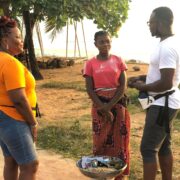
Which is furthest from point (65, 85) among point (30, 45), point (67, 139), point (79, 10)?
point (67, 139)

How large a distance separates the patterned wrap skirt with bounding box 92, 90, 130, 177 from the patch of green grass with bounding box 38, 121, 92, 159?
1.12 metres

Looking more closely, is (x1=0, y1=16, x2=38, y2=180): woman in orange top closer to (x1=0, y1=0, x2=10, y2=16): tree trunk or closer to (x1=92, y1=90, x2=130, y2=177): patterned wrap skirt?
(x1=92, y1=90, x2=130, y2=177): patterned wrap skirt

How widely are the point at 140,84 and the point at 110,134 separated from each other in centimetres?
83

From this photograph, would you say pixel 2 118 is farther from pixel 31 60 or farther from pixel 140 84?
pixel 31 60

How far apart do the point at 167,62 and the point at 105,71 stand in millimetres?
859

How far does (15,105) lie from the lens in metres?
2.95

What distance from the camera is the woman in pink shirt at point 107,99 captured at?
3.84 m

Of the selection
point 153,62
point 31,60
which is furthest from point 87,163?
point 31,60

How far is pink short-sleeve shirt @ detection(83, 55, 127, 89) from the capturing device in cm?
383

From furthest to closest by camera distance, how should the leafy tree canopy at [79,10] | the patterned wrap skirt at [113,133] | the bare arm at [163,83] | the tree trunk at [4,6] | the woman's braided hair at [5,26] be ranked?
the tree trunk at [4,6] → the leafy tree canopy at [79,10] → the patterned wrap skirt at [113,133] → the bare arm at [163,83] → the woman's braided hair at [5,26]

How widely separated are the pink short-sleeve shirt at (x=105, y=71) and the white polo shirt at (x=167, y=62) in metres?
0.56

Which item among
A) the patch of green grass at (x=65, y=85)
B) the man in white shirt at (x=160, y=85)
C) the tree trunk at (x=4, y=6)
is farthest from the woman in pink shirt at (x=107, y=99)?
the tree trunk at (x=4, y=6)

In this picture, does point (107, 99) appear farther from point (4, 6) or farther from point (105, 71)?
point (4, 6)

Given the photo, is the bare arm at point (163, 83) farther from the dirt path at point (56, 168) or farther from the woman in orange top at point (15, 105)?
the dirt path at point (56, 168)
